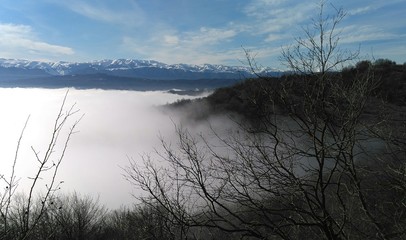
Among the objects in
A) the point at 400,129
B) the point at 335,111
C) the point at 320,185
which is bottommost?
the point at 320,185

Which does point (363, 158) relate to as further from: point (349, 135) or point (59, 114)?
point (59, 114)

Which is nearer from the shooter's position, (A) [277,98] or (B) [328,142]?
(B) [328,142]

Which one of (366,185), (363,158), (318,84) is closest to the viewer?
(318,84)

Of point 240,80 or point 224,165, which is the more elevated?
point 240,80

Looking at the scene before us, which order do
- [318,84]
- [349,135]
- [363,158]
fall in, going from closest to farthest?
[349,135] < [318,84] < [363,158]

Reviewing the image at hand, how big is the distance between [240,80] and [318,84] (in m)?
1.73

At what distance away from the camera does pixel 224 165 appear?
7078 mm

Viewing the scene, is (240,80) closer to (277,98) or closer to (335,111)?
(277,98)

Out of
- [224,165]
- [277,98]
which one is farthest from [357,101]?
[224,165]

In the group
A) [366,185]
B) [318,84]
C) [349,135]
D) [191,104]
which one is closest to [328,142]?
[349,135]

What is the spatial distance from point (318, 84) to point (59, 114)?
174 inches

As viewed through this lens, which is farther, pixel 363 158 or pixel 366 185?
pixel 363 158

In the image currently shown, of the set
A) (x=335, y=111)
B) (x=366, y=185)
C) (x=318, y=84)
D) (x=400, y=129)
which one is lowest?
(x=366, y=185)

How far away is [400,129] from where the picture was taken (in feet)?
26.0
